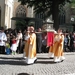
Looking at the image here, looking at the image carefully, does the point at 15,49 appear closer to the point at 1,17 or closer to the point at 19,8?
the point at 1,17

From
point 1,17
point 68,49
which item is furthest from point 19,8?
point 68,49

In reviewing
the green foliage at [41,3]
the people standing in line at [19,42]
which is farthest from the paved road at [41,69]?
the green foliage at [41,3]

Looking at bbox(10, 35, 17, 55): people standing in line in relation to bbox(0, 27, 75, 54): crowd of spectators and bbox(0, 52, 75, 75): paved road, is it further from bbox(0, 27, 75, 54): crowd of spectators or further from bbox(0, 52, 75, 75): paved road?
bbox(0, 52, 75, 75): paved road

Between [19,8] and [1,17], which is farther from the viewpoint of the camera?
[19,8]

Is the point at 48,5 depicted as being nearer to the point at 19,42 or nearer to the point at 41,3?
the point at 41,3

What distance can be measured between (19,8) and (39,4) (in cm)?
2123

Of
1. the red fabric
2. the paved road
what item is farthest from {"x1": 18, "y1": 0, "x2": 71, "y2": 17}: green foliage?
the paved road

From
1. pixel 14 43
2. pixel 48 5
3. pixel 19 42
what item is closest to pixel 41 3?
pixel 48 5

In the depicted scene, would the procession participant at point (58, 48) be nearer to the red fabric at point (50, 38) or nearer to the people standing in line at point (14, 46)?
the red fabric at point (50, 38)

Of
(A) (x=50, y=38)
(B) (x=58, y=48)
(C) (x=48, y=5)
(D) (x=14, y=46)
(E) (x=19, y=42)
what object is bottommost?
(D) (x=14, y=46)

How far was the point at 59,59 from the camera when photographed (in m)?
16.3

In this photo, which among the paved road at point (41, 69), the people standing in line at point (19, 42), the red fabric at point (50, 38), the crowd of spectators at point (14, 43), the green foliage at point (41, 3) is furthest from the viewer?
the green foliage at point (41, 3)

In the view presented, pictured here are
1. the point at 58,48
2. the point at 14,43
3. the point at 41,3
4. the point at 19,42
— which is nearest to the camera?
the point at 58,48

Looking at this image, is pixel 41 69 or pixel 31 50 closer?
pixel 41 69
